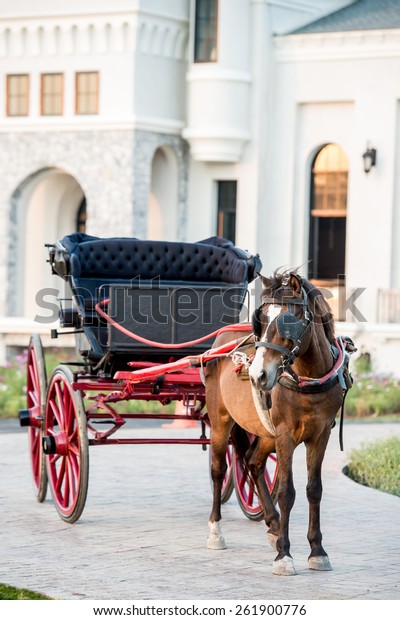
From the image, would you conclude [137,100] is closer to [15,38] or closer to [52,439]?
[15,38]

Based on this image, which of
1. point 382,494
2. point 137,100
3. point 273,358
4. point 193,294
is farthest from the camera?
point 137,100

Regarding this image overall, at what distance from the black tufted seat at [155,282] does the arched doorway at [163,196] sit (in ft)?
46.8

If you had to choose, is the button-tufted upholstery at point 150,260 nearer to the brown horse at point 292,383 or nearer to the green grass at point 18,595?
the brown horse at point 292,383

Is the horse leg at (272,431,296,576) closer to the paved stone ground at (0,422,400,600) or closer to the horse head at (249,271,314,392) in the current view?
the paved stone ground at (0,422,400,600)

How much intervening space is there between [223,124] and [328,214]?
8.42ft

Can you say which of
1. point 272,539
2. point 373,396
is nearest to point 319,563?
point 272,539

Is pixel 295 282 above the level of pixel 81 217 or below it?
below

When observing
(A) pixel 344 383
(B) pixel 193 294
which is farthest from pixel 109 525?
(A) pixel 344 383

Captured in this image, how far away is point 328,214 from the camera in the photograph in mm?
25000

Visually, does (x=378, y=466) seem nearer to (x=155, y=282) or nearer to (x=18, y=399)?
(x=155, y=282)

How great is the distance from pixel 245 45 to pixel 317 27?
4.42 ft

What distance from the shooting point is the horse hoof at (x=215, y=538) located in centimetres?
885

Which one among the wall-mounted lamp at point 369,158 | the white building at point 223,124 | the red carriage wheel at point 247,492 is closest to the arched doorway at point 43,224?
the white building at point 223,124

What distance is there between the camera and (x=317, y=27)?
80.6 feet
